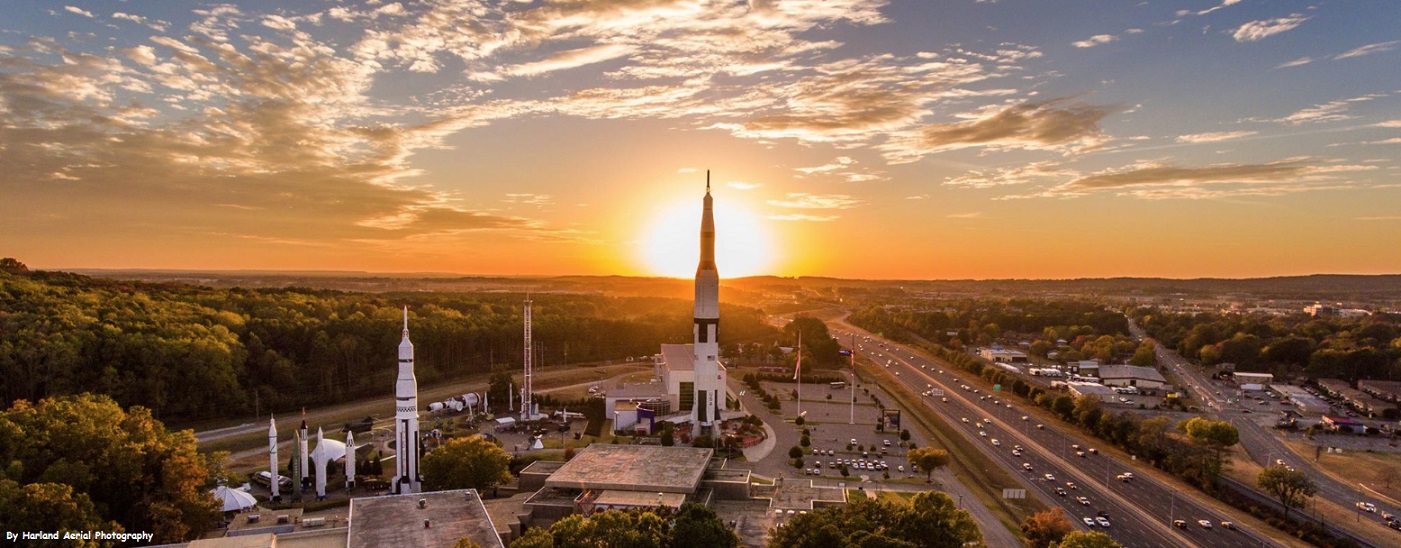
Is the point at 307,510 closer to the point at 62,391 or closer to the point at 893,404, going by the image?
the point at 62,391

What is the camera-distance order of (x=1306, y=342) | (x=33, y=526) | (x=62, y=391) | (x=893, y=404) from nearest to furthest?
(x=33, y=526), (x=62, y=391), (x=893, y=404), (x=1306, y=342)

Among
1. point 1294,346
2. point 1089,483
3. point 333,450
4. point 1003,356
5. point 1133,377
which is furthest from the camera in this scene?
point 1003,356

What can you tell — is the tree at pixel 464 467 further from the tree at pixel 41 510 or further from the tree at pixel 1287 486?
the tree at pixel 1287 486

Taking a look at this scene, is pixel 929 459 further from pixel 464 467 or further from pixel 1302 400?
pixel 1302 400


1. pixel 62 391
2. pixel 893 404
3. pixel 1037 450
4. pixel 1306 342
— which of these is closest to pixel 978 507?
pixel 1037 450

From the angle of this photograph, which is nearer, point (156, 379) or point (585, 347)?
point (156, 379)

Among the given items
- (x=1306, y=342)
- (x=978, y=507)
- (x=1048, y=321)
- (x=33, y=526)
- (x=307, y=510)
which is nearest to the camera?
(x=33, y=526)

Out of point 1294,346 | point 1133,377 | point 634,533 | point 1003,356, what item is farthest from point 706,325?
point 1294,346
